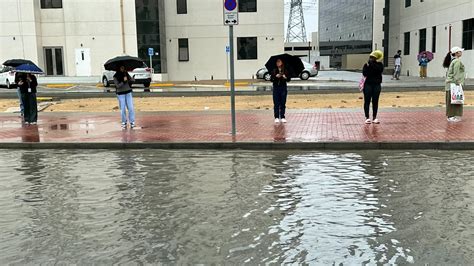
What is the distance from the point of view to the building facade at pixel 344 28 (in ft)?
328

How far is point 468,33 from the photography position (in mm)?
37219

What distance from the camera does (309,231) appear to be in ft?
16.6

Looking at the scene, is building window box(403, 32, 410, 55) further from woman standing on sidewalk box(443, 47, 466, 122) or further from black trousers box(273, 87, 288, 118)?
black trousers box(273, 87, 288, 118)

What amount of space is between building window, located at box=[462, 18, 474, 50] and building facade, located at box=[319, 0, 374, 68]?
190 feet

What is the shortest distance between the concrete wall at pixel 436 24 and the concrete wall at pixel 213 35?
42.5 feet

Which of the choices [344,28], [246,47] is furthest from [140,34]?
[344,28]

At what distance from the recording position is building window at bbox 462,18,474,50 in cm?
3669

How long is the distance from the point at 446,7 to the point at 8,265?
140ft

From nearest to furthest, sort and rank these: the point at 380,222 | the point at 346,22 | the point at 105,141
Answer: the point at 380,222, the point at 105,141, the point at 346,22

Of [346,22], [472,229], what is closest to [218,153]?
[472,229]

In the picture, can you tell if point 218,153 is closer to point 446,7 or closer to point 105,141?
point 105,141

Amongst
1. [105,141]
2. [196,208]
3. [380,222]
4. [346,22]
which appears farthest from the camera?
[346,22]

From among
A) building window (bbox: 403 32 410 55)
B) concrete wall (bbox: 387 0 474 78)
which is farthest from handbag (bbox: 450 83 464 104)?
building window (bbox: 403 32 410 55)

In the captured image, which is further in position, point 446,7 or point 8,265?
point 446,7
